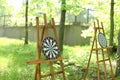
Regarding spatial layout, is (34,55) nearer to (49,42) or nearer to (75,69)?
(75,69)

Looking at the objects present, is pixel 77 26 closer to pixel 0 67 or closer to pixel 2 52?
pixel 2 52

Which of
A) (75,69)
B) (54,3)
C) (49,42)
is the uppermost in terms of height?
(54,3)

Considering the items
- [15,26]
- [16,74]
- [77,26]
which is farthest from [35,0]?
[15,26]

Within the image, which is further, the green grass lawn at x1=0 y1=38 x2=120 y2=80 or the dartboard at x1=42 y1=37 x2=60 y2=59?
the green grass lawn at x1=0 y1=38 x2=120 y2=80

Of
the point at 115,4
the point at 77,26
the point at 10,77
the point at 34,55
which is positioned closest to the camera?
the point at 10,77

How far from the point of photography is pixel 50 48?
23.9 feet

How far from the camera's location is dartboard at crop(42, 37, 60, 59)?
23.3 ft

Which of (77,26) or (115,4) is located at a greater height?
(115,4)

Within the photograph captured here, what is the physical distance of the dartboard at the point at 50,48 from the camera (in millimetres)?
7109

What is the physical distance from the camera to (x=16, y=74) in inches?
405

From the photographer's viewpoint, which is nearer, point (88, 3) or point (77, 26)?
point (88, 3)

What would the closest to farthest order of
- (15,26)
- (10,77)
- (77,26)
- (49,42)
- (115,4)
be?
(49,42), (10,77), (115,4), (77,26), (15,26)

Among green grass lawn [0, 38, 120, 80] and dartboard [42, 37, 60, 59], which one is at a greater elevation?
dartboard [42, 37, 60, 59]

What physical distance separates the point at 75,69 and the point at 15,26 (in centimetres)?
1355
